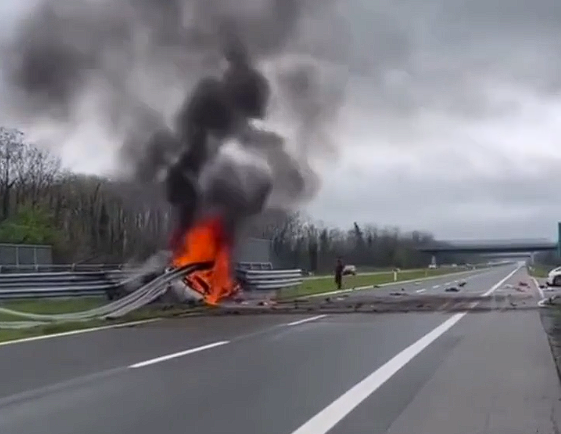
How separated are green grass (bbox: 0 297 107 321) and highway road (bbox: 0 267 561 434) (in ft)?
21.6

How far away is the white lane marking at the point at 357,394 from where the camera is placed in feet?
27.6

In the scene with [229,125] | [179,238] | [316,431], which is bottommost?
[316,431]

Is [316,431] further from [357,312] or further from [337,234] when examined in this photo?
[337,234]

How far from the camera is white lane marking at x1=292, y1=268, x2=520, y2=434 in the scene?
27.6 feet

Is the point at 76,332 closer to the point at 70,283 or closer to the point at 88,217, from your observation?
the point at 70,283

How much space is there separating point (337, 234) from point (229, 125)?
3003 inches

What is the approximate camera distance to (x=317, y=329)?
65.3ft

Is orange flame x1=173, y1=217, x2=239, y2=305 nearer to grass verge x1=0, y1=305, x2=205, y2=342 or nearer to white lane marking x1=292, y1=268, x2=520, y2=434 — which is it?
grass verge x1=0, y1=305, x2=205, y2=342

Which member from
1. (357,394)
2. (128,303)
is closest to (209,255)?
(128,303)

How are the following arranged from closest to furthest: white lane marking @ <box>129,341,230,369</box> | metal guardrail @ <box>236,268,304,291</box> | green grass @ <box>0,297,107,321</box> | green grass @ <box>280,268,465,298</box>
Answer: white lane marking @ <box>129,341,230,369</box>
green grass @ <box>0,297,107,321</box>
metal guardrail @ <box>236,268,304,291</box>
green grass @ <box>280,268,465,298</box>

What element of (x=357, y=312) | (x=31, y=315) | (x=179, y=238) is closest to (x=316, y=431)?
(x=31, y=315)

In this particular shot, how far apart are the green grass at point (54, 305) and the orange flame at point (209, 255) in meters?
3.22

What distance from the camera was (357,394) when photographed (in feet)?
33.9

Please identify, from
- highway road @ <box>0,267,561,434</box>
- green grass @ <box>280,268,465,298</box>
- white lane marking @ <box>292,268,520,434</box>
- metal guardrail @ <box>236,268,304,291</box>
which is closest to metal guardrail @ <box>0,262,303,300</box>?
metal guardrail @ <box>236,268,304,291</box>
